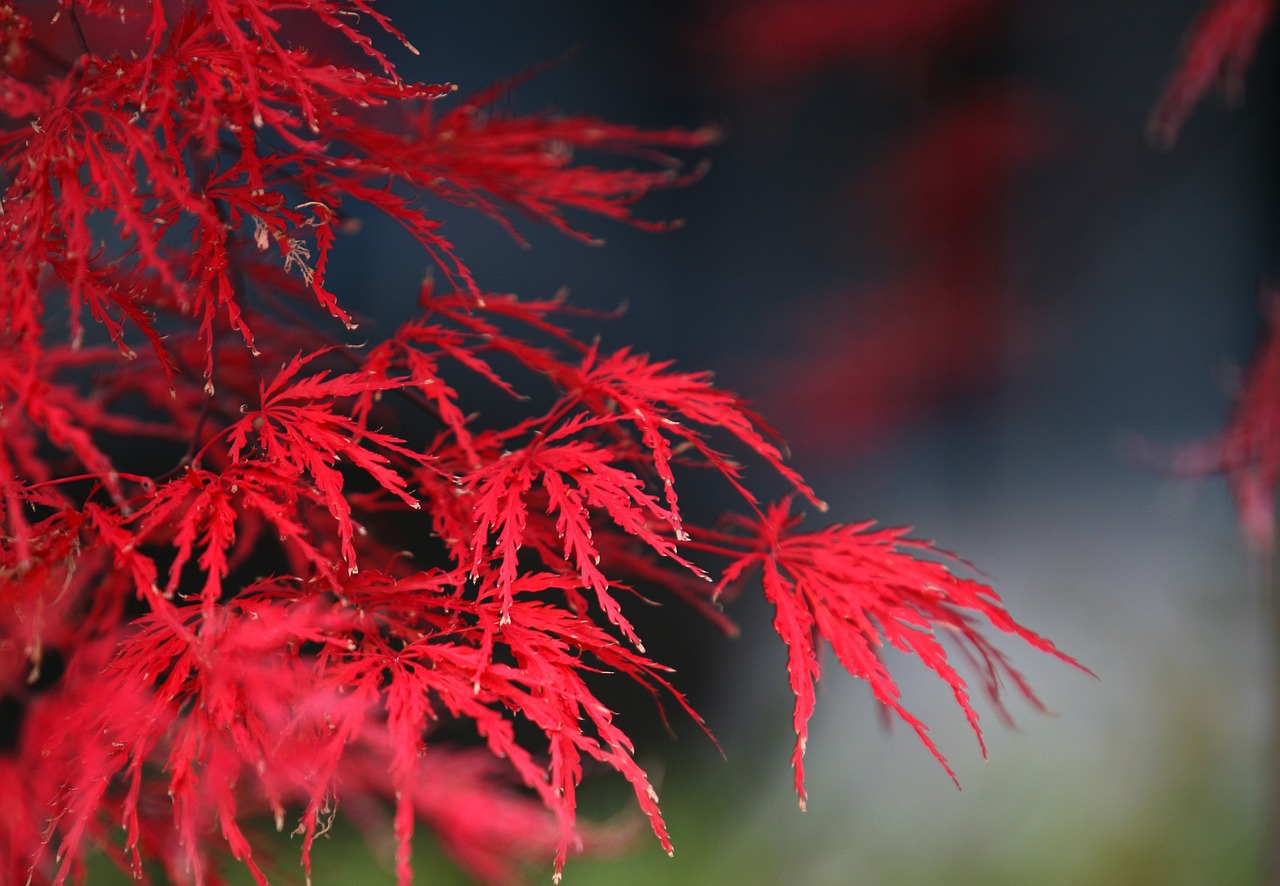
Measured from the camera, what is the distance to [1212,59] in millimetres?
1379

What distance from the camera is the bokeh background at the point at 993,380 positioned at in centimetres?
150

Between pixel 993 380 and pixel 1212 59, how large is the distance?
0.61 meters

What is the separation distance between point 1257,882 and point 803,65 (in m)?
1.66

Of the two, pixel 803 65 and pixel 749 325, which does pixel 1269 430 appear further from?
pixel 803 65

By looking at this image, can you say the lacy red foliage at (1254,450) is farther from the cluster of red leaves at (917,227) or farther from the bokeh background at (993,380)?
the cluster of red leaves at (917,227)

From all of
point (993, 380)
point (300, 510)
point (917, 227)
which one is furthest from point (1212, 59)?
point (300, 510)

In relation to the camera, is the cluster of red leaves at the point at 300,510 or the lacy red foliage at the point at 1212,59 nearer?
the cluster of red leaves at the point at 300,510

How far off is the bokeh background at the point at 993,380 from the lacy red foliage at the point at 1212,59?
0.03 metres

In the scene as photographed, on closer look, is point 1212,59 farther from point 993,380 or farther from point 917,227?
point 993,380

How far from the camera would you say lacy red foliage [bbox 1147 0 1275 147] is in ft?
4.43

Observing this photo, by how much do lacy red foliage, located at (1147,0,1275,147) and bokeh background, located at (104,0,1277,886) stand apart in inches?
1.1

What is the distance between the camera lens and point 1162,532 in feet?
5.18

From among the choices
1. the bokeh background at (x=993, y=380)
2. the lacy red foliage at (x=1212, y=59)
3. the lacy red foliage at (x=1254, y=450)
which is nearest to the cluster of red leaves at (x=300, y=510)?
the bokeh background at (x=993, y=380)

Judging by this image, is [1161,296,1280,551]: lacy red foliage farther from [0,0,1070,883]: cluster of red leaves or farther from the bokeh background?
[0,0,1070,883]: cluster of red leaves
